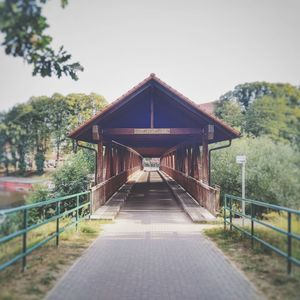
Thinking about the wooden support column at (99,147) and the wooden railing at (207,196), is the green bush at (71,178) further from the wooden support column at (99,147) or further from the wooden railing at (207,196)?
the wooden railing at (207,196)

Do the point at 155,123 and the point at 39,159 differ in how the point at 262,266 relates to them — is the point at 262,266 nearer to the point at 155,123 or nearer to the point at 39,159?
the point at 39,159

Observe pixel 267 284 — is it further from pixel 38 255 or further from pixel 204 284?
pixel 38 255

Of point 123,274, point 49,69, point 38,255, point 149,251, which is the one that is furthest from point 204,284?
point 49,69

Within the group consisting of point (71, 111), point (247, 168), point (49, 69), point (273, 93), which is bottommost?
point (247, 168)

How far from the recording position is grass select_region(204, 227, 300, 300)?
4.27 m

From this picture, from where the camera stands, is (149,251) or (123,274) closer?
(123,274)

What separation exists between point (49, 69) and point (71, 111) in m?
21.0

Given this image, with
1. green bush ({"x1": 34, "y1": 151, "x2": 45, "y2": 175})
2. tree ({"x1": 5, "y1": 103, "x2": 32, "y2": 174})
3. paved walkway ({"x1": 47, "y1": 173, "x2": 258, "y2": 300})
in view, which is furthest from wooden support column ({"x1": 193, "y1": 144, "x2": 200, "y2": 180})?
tree ({"x1": 5, "y1": 103, "x2": 32, "y2": 174})

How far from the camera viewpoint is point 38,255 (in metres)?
6.00

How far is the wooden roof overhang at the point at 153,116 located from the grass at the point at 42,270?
250 inches

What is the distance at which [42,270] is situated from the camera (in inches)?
202

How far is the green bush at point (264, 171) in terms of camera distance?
25.7ft

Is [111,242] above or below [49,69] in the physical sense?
below

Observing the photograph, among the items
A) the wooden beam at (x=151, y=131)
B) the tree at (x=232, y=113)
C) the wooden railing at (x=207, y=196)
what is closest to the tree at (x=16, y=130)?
the wooden railing at (x=207, y=196)
